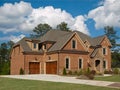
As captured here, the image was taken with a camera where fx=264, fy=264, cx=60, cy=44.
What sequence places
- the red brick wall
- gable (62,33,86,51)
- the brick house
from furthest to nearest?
gable (62,33,86,51) < the brick house < the red brick wall

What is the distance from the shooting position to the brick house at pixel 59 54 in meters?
49.4

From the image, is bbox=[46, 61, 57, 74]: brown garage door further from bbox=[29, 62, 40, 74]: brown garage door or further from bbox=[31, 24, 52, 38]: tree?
bbox=[31, 24, 52, 38]: tree

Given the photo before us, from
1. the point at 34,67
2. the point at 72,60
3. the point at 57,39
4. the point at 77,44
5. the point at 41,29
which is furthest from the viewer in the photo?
the point at 41,29

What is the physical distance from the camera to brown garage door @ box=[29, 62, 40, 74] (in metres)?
51.5

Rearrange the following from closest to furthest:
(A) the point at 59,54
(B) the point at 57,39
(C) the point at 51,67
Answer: (A) the point at 59,54, (C) the point at 51,67, (B) the point at 57,39

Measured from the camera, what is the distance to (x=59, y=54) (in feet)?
159

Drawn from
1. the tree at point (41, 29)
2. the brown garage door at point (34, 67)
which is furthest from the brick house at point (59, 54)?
the tree at point (41, 29)

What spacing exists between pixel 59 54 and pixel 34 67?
6.74m

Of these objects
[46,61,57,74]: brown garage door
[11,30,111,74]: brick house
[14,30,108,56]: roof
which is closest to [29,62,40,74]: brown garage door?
[11,30,111,74]: brick house

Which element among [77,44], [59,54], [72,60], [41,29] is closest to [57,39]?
[77,44]

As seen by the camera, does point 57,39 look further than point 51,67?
Yes

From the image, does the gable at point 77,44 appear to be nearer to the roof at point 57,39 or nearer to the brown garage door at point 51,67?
the roof at point 57,39

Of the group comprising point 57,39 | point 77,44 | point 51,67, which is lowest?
point 51,67

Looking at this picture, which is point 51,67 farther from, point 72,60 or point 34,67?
point 72,60
